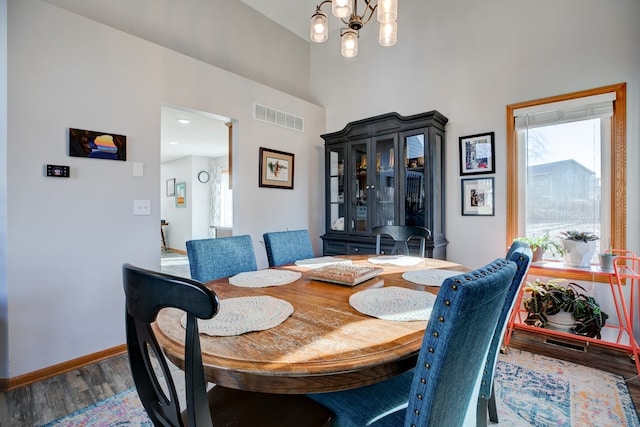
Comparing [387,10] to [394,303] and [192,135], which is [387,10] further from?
[192,135]

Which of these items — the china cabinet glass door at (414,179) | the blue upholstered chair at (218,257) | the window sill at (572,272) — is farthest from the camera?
the china cabinet glass door at (414,179)

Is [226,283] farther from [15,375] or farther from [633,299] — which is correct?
[633,299]

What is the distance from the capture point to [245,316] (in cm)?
102

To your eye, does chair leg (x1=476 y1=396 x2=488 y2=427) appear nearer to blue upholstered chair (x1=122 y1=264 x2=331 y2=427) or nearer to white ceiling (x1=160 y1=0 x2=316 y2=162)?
blue upholstered chair (x1=122 y1=264 x2=331 y2=427)

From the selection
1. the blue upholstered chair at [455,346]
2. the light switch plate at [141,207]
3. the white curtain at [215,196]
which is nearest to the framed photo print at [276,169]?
the light switch plate at [141,207]

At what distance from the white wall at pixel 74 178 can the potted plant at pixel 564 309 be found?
3108 millimetres

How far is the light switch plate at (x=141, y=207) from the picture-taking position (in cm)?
243

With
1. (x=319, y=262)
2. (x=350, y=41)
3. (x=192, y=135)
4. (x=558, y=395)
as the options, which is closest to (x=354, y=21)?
(x=350, y=41)

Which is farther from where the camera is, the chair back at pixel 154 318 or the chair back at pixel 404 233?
the chair back at pixel 404 233

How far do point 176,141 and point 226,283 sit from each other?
5.20m

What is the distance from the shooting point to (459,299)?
24.2 inches

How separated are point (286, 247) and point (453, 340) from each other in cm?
165

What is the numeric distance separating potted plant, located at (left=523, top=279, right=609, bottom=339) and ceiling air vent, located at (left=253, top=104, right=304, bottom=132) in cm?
287

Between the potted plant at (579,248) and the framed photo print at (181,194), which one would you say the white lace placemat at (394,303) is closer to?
the potted plant at (579,248)
